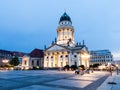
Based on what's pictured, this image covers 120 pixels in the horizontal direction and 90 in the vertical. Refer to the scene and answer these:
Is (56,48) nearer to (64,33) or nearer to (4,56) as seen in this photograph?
(64,33)

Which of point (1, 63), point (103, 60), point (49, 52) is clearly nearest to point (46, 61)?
point (49, 52)

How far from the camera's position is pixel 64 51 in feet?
300

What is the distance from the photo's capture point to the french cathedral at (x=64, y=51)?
8956cm

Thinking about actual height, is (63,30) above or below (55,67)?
above

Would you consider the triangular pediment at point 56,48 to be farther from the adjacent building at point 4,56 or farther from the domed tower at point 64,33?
the adjacent building at point 4,56

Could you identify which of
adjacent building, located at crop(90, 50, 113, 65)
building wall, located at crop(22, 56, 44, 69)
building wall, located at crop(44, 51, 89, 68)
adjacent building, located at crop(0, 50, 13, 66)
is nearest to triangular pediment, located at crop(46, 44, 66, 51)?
building wall, located at crop(44, 51, 89, 68)

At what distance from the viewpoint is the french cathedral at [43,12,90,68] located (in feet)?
294

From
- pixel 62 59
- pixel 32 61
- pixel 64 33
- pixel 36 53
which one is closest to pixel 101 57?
pixel 64 33

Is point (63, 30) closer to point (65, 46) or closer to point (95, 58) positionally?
point (65, 46)

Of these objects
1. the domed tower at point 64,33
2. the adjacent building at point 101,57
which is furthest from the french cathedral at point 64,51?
the adjacent building at point 101,57

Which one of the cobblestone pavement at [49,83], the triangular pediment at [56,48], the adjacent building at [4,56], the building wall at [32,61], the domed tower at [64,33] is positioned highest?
the domed tower at [64,33]

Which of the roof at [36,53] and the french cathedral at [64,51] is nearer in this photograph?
the french cathedral at [64,51]

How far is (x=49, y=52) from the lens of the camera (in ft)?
319

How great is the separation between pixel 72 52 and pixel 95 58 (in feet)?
230
